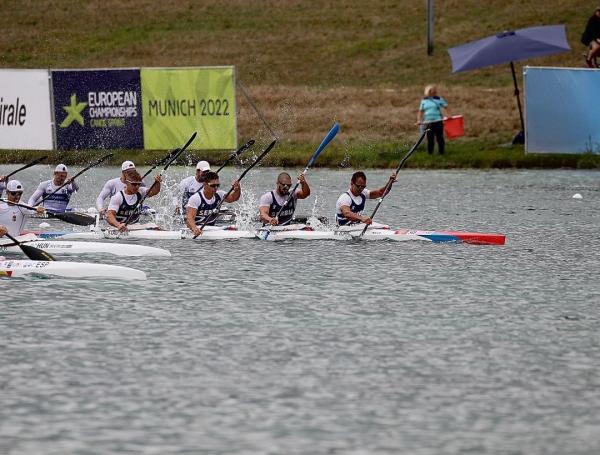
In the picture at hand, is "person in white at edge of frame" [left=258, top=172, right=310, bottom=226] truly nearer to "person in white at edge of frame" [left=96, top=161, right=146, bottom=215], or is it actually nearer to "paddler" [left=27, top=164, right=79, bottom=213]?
"person in white at edge of frame" [left=96, top=161, right=146, bottom=215]

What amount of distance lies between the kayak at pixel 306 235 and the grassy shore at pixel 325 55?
1280 centimetres

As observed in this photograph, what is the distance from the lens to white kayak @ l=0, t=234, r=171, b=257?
23344 millimetres

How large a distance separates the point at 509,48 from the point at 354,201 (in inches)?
535

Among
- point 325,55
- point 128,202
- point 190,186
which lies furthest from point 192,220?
point 325,55

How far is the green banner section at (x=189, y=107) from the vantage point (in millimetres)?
37844

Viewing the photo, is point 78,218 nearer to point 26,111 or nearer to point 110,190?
point 110,190

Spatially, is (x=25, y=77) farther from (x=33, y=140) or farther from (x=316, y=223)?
(x=316, y=223)

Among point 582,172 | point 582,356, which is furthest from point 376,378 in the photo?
point 582,172

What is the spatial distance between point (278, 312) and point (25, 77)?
78.8 ft

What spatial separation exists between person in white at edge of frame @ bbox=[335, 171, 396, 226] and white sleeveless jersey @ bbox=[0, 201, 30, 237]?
5.89 m

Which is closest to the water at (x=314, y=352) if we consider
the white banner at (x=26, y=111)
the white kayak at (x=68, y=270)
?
the white kayak at (x=68, y=270)

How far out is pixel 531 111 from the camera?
120 ft

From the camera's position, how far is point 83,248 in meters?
23.5

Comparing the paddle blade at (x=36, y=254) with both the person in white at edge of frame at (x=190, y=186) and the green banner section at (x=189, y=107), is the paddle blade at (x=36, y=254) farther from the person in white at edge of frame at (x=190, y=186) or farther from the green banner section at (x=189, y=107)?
the green banner section at (x=189, y=107)
